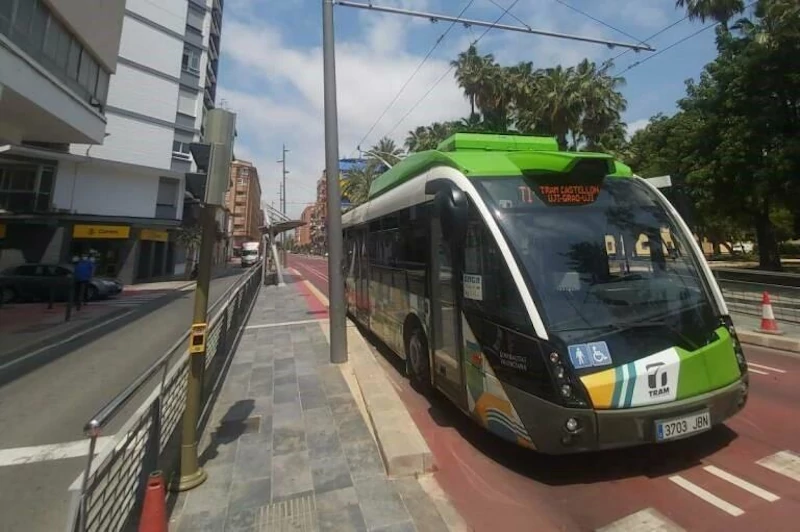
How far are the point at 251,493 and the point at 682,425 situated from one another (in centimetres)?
355

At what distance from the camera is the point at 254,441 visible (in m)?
4.47

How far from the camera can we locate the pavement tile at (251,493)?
3.36 m

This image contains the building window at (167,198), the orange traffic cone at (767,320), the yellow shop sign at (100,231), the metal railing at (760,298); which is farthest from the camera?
the building window at (167,198)

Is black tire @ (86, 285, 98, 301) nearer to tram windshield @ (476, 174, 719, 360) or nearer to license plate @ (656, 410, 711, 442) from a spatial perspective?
tram windshield @ (476, 174, 719, 360)

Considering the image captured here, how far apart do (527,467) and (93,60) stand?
1933 centimetres

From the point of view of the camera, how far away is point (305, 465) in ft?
12.9

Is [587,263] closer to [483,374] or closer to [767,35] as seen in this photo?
[483,374]

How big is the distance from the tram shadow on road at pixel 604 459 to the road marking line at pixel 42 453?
13.4 feet

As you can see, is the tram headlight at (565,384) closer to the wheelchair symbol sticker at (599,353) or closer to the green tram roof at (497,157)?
the wheelchair symbol sticker at (599,353)

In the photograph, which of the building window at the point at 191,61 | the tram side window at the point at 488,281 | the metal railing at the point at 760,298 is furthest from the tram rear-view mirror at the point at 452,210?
the building window at the point at 191,61

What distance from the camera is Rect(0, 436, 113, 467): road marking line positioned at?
4.41m

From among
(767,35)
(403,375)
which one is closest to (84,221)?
(403,375)

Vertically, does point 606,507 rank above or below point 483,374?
below

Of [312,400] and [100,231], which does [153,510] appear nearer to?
[312,400]
